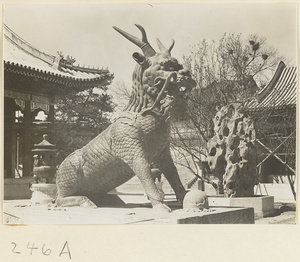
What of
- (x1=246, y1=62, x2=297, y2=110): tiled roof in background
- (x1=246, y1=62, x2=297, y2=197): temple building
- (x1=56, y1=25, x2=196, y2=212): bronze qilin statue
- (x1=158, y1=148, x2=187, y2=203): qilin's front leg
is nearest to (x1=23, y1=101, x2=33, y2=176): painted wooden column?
(x1=56, y1=25, x2=196, y2=212): bronze qilin statue

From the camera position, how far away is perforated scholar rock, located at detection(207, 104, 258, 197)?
758cm

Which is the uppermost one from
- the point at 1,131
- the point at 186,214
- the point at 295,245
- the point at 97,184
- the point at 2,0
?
the point at 2,0

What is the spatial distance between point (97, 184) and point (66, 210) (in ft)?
1.44

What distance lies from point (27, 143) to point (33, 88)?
3.78ft

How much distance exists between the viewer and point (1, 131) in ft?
15.9

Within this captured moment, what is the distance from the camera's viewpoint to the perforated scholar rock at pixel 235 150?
7.58 m

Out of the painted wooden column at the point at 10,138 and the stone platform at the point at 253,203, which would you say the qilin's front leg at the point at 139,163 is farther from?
the painted wooden column at the point at 10,138

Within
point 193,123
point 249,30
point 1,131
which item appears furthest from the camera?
point 193,123

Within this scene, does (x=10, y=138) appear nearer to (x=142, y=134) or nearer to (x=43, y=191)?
(x=43, y=191)

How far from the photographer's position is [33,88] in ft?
30.9

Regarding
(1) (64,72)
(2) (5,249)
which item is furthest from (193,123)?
(2) (5,249)

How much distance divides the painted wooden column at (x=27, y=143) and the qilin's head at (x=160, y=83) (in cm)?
453

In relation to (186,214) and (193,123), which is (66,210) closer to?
(186,214)

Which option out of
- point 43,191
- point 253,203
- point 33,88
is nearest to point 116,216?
point 43,191
